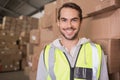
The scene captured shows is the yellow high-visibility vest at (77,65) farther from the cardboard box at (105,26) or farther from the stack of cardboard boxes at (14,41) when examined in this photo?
the stack of cardboard boxes at (14,41)

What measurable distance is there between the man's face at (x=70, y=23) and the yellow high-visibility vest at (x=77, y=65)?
0.12 meters

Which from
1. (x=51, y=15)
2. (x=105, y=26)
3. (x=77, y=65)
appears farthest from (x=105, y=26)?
(x=51, y=15)

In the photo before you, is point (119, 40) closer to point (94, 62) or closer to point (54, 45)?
point (94, 62)

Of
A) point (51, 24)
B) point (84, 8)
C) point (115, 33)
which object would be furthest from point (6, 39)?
point (115, 33)

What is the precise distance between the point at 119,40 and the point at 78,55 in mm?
415

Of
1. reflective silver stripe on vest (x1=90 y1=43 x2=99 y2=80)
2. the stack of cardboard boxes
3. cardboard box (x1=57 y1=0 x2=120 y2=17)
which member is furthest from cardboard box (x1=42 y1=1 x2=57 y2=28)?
the stack of cardboard boxes

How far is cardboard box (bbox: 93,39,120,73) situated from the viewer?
1552 mm

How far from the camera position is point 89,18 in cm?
201

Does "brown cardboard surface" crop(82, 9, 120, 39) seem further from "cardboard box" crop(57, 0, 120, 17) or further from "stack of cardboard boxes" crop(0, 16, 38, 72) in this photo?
"stack of cardboard boxes" crop(0, 16, 38, 72)

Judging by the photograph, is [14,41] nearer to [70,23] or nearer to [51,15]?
[51,15]

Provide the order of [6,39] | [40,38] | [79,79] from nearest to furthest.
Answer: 1. [79,79]
2. [40,38]
3. [6,39]

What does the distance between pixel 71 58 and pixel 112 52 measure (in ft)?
1.23

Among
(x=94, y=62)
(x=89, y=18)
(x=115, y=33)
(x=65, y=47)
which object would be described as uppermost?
(x=89, y=18)

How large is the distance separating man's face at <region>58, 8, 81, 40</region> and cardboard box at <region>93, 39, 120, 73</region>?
29 centimetres
